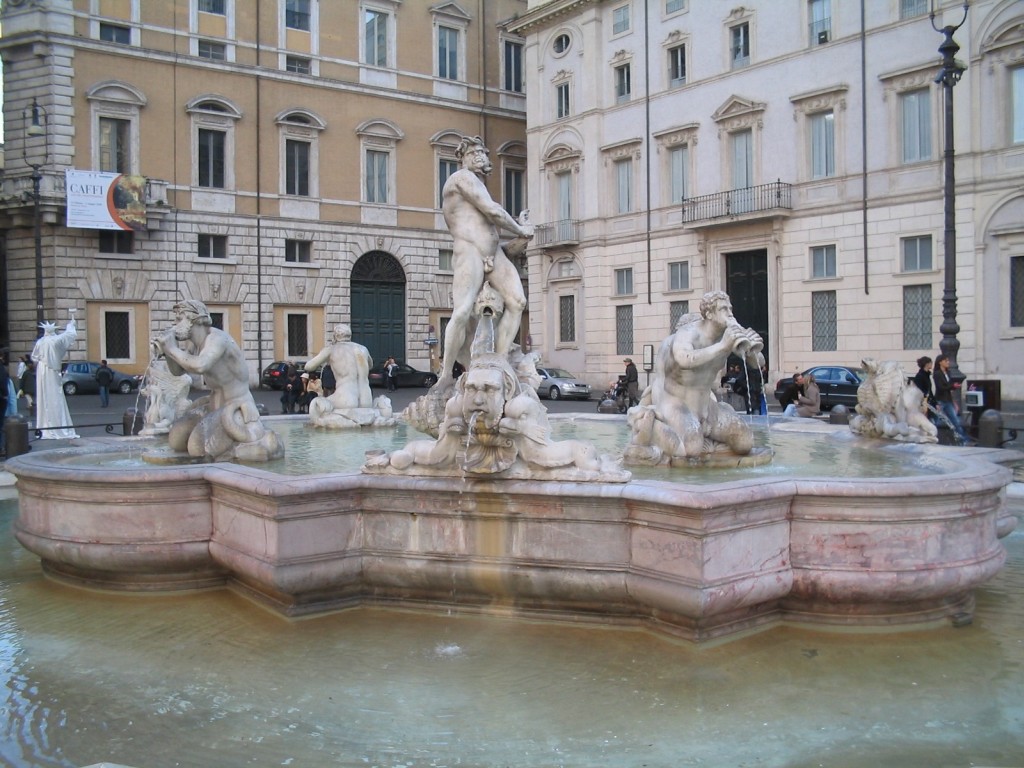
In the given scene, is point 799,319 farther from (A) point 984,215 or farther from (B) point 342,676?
(B) point 342,676

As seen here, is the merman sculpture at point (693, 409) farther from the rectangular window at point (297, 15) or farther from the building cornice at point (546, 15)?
the rectangular window at point (297, 15)

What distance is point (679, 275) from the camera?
31.2 m

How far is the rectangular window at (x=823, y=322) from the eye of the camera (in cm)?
2697

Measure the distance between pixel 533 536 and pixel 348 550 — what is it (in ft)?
3.38

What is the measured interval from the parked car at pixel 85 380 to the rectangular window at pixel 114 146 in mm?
6539

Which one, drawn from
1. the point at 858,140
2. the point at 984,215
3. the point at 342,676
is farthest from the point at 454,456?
the point at 858,140

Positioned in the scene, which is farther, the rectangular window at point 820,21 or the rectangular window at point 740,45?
the rectangular window at point 740,45

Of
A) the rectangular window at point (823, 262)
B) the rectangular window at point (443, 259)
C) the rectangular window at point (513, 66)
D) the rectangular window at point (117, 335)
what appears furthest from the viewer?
the rectangular window at point (513, 66)

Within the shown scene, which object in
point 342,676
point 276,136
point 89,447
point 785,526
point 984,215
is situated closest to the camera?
point 342,676

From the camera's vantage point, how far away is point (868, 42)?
2575 centimetres

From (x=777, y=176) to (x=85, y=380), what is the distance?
21390 millimetres

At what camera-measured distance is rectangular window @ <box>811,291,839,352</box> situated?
2697cm

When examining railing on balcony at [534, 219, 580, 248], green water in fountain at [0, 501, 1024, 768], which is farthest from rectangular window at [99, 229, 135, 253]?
green water in fountain at [0, 501, 1024, 768]

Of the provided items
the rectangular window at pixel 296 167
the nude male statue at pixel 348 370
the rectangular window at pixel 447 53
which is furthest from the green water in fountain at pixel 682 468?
the rectangular window at pixel 447 53
